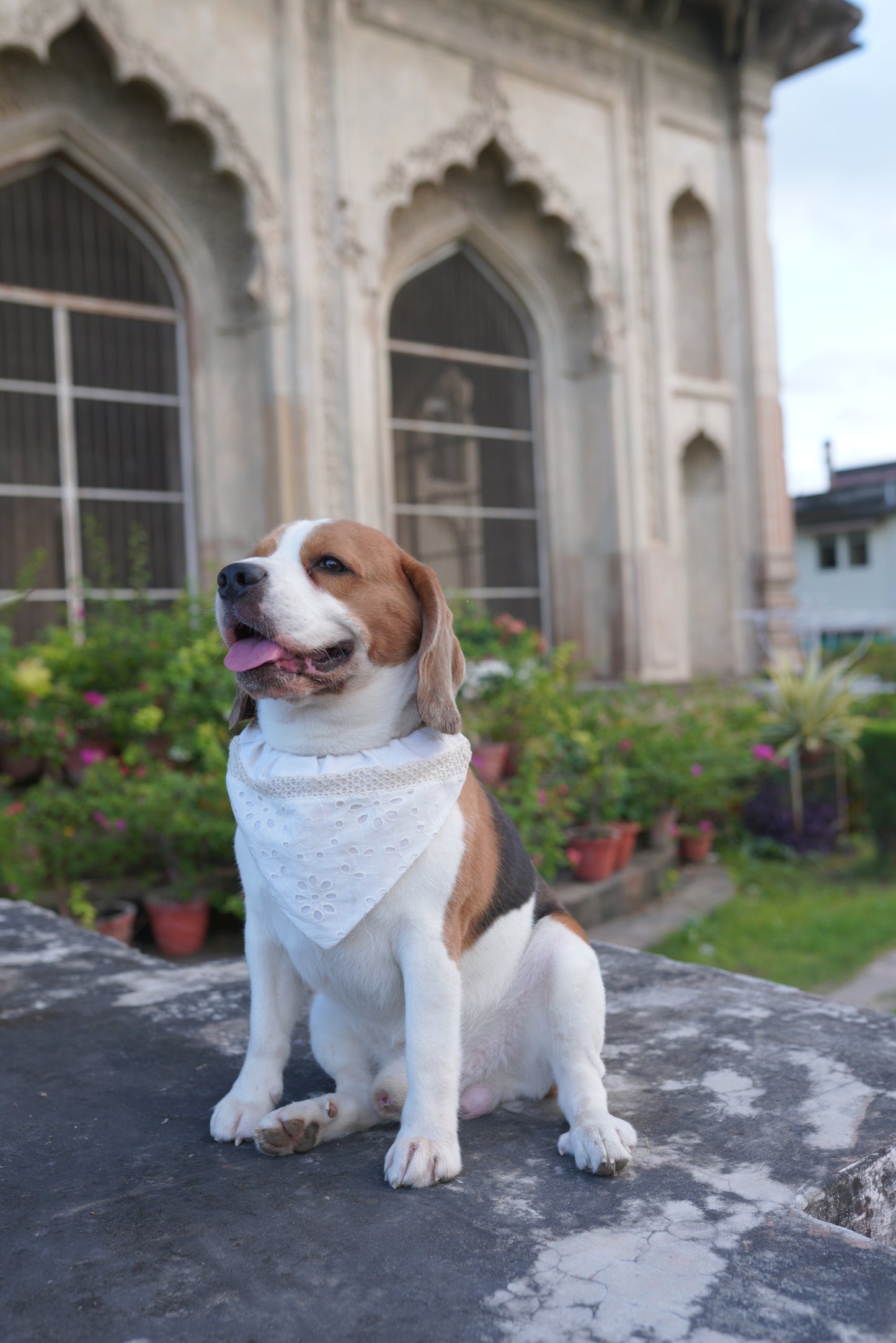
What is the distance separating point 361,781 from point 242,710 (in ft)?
1.17

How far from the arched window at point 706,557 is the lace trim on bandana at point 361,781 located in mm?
9659

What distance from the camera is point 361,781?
184cm

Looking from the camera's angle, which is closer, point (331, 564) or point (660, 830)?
point (331, 564)

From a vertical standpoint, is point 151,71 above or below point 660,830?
above

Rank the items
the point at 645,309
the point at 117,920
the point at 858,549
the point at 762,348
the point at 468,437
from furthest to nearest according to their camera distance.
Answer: the point at 858,549
the point at 762,348
the point at 645,309
the point at 468,437
the point at 117,920

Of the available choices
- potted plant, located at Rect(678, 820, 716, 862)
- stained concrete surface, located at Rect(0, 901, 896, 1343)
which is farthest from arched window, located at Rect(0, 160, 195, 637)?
stained concrete surface, located at Rect(0, 901, 896, 1343)

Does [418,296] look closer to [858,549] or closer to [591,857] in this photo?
[591,857]

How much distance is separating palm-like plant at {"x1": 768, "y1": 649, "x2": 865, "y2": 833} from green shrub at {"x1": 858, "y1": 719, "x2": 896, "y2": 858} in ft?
1.12

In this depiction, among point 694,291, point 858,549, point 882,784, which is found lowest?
point 882,784

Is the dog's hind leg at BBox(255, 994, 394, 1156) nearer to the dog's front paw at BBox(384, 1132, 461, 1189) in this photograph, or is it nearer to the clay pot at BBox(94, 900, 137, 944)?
the dog's front paw at BBox(384, 1132, 461, 1189)

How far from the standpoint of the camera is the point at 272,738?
6.32ft

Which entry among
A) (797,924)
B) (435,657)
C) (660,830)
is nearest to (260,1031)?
(435,657)

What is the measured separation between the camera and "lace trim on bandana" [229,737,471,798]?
1.84 m

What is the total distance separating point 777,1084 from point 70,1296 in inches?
50.4
